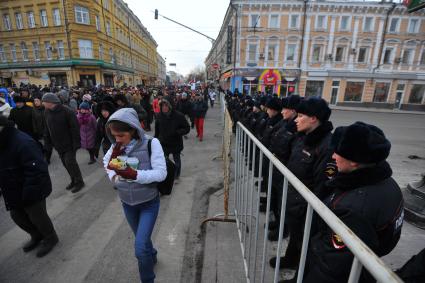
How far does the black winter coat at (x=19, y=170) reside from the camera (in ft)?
7.98

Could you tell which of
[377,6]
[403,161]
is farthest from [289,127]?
[377,6]

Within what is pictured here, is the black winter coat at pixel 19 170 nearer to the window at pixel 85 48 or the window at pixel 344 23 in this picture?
the window at pixel 85 48

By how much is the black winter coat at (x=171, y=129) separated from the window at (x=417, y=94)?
33.0m

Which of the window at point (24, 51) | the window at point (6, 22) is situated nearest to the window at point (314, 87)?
the window at point (24, 51)

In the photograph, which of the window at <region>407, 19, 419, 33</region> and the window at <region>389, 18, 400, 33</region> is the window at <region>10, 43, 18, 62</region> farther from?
the window at <region>407, 19, 419, 33</region>

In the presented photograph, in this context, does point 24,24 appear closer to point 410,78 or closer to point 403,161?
point 403,161

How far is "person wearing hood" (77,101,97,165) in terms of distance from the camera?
5.65 metres

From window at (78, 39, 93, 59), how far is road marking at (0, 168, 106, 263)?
26289mm

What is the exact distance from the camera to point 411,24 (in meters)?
25.3

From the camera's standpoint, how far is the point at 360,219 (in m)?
1.20

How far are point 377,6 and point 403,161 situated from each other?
1081 inches

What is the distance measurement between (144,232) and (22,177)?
1717mm

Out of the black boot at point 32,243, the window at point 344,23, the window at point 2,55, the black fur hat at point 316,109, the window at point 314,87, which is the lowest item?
the black boot at point 32,243

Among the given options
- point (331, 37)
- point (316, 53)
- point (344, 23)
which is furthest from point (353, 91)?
point (344, 23)
